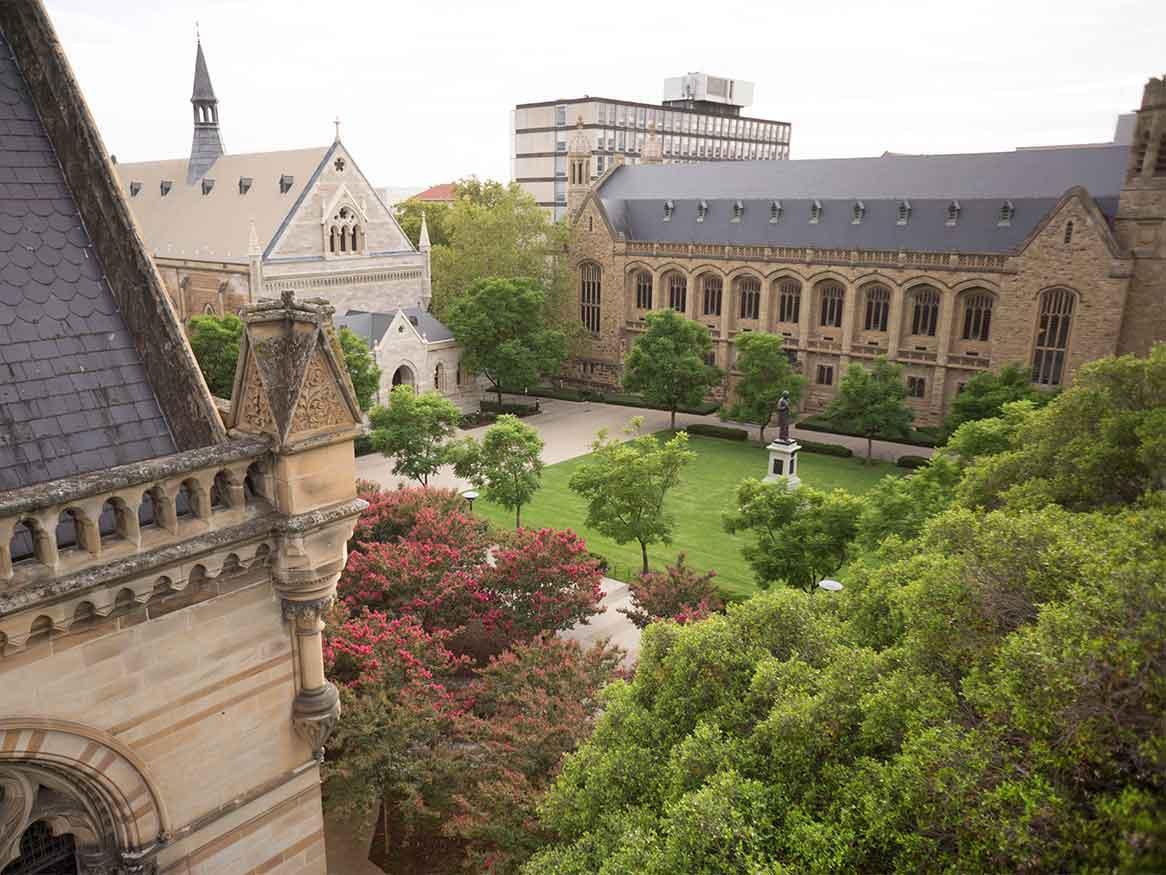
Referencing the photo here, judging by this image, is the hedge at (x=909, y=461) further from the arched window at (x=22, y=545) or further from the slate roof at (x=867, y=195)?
the arched window at (x=22, y=545)

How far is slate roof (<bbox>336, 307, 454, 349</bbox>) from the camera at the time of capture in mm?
45375

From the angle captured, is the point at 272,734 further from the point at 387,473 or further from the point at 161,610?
the point at 387,473

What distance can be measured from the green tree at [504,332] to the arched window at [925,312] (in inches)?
826

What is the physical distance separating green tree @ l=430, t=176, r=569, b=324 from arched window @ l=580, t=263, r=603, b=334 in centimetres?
254

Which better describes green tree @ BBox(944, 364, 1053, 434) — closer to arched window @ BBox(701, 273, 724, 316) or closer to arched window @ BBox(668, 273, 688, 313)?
arched window @ BBox(701, 273, 724, 316)

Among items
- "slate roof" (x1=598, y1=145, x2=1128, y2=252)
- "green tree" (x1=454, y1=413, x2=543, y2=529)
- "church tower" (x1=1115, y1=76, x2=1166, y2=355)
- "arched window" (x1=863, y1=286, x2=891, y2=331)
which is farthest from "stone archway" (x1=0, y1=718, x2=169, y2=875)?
"arched window" (x1=863, y1=286, x2=891, y2=331)

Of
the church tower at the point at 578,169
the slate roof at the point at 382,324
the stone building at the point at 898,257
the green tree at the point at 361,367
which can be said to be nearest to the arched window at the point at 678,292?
the stone building at the point at 898,257

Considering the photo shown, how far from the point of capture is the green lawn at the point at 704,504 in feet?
95.1

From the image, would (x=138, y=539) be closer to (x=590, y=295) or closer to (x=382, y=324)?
(x=382, y=324)

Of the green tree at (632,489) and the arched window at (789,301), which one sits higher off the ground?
the arched window at (789,301)

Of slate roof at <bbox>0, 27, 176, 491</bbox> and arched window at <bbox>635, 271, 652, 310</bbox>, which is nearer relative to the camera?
slate roof at <bbox>0, 27, 176, 491</bbox>

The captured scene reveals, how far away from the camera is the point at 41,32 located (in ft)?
28.0

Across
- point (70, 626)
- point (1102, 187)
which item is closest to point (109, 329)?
point (70, 626)

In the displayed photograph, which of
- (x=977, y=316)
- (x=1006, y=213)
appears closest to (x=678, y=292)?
(x=977, y=316)
